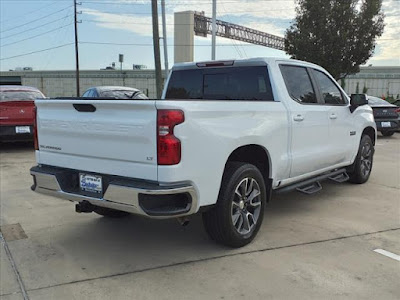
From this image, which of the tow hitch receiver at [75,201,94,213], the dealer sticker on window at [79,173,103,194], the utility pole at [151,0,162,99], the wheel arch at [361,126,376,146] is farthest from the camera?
the utility pole at [151,0,162,99]

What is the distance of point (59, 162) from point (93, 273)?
45.1 inches

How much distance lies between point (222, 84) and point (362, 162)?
3.14m

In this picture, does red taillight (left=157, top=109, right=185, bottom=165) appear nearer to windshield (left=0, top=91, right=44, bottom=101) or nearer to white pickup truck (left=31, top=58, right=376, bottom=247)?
white pickup truck (left=31, top=58, right=376, bottom=247)

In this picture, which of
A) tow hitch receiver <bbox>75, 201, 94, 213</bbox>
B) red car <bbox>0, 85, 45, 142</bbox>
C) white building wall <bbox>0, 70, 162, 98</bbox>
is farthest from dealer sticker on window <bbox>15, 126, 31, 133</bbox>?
white building wall <bbox>0, 70, 162, 98</bbox>

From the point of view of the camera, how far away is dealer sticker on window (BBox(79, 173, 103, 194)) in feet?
12.6

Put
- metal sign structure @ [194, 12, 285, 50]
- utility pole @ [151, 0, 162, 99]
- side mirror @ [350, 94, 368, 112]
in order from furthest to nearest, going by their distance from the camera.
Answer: metal sign structure @ [194, 12, 285, 50]
utility pole @ [151, 0, 162, 99]
side mirror @ [350, 94, 368, 112]

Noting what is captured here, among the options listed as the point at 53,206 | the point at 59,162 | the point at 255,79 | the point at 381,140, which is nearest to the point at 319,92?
the point at 255,79

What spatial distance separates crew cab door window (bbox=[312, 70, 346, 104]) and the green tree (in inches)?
639

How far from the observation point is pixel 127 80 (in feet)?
154

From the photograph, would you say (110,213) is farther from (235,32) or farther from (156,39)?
(235,32)

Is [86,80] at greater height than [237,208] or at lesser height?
greater

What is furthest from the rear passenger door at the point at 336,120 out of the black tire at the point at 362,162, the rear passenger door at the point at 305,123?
the black tire at the point at 362,162

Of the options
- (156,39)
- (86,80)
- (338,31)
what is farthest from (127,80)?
(338,31)

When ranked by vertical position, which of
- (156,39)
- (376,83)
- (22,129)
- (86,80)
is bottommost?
(22,129)
